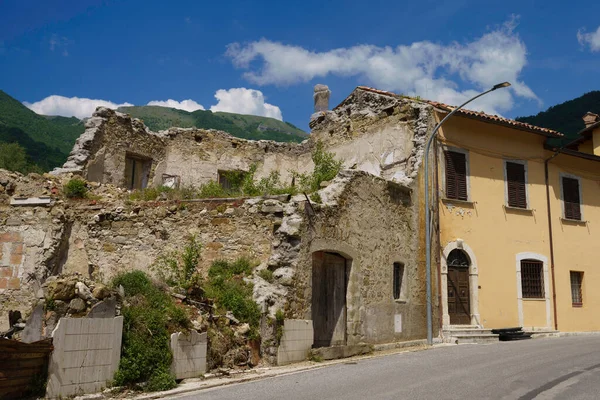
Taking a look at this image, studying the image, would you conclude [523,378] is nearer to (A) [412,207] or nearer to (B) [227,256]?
(B) [227,256]

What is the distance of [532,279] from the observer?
1975cm

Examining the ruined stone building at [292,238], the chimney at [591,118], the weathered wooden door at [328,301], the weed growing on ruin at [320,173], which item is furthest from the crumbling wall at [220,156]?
the chimney at [591,118]

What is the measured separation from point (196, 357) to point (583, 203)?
18329mm

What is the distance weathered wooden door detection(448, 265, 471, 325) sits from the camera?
17.8 metres

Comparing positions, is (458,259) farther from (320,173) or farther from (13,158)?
(13,158)

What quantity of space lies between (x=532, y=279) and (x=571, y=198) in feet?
13.5

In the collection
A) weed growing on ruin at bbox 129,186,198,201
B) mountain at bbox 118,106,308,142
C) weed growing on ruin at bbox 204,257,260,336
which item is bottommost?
weed growing on ruin at bbox 204,257,260,336

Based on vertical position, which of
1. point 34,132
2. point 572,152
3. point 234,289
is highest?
point 34,132

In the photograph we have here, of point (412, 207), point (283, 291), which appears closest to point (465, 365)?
point (283, 291)

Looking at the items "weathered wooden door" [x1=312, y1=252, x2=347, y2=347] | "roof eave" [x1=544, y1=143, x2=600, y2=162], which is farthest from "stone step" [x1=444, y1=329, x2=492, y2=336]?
"roof eave" [x1=544, y1=143, x2=600, y2=162]

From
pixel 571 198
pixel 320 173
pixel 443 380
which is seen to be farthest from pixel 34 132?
pixel 443 380

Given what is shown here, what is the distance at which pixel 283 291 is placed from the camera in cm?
1182

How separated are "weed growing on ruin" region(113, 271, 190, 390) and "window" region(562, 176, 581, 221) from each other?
1724 centimetres

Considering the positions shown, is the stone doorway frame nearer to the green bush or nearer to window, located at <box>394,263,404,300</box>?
window, located at <box>394,263,404,300</box>
